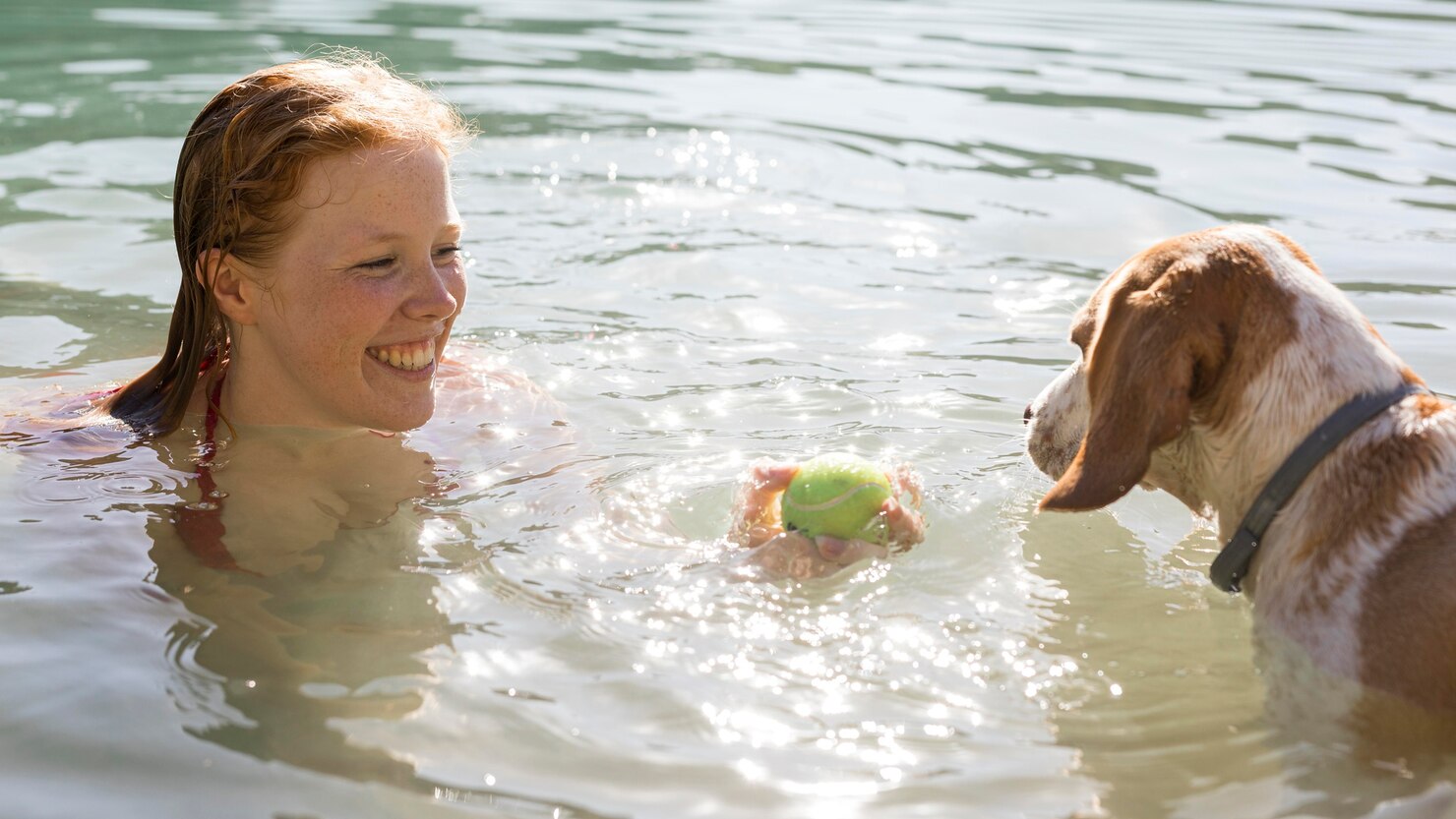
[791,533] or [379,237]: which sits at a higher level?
[379,237]

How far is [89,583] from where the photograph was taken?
13.3 ft

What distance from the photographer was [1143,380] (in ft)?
11.2

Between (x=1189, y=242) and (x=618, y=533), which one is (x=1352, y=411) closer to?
(x=1189, y=242)

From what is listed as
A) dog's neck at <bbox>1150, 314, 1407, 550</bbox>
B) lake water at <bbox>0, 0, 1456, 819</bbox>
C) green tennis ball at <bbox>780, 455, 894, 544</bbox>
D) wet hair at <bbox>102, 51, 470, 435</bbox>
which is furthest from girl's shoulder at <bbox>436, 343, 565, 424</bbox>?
dog's neck at <bbox>1150, 314, 1407, 550</bbox>

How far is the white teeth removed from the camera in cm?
454

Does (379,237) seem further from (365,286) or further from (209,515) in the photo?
(209,515)

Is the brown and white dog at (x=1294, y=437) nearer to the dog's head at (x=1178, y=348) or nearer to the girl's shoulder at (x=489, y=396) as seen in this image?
the dog's head at (x=1178, y=348)

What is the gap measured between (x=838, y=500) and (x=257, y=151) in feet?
6.52

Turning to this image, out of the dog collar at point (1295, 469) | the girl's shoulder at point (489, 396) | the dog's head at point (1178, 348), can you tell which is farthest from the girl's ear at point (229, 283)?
the dog collar at point (1295, 469)

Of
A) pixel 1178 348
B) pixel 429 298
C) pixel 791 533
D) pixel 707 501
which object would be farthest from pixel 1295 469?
pixel 429 298

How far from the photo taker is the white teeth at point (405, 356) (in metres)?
4.54

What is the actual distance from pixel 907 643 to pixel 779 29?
13130mm

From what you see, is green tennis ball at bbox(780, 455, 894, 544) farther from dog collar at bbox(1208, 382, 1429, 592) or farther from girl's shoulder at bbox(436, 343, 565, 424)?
girl's shoulder at bbox(436, 343, 565, 424)

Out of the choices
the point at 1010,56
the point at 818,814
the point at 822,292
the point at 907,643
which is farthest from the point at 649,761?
the point at 1010,56
